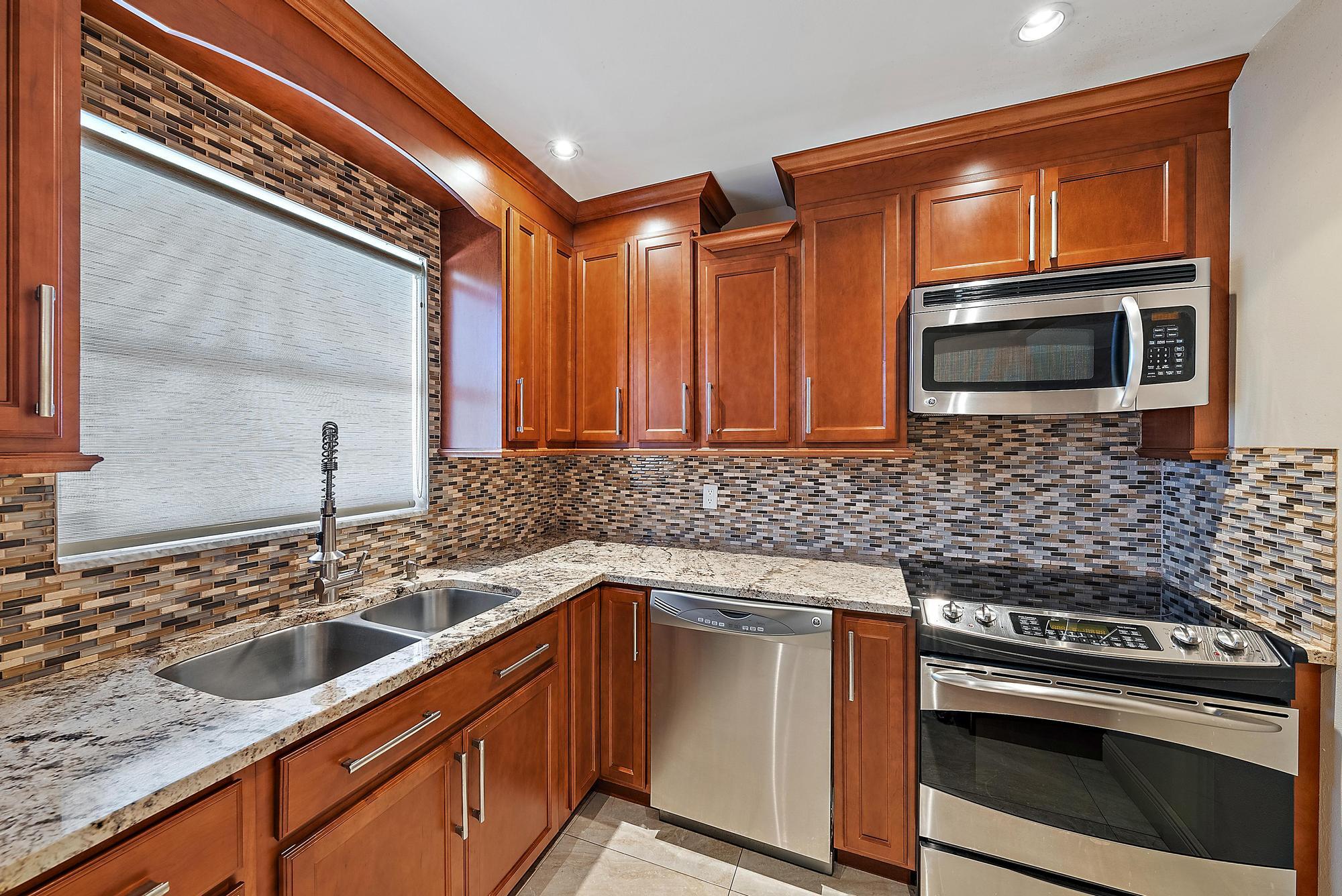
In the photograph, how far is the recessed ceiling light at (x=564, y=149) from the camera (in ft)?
7.02

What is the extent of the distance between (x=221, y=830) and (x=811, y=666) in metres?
1.52

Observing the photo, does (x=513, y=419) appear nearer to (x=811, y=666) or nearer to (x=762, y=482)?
(x=762, y=482)

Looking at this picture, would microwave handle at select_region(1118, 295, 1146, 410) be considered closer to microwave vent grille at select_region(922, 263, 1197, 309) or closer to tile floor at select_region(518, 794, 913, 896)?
microwave vent grille at select_region(922, 263, 1197, 309)

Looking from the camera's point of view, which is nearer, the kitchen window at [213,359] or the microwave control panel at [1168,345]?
the kitchen window at [213,359]

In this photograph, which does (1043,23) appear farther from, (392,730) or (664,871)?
(664,871)

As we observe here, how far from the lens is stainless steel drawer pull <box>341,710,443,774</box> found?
1.16 meters

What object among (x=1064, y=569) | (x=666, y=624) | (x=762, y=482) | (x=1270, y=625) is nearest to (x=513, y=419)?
(x=666, y=624)

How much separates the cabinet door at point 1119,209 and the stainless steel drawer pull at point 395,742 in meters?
2.36

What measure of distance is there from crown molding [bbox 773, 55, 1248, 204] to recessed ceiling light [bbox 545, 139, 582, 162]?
0.81 meters

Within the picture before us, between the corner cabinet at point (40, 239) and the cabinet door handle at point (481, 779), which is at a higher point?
the corner cabinet at point (40, 239)

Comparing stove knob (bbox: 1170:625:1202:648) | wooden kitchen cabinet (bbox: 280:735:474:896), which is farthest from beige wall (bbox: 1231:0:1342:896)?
wooden kitchen cabinet (bbox: 280:735:474:896)

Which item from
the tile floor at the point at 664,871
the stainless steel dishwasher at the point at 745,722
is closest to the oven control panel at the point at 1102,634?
the stainless steel dishwasher at the point at 745,722

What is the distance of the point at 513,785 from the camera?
1.69m

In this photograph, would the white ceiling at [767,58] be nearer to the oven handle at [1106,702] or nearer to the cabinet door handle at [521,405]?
the cabinet door handle at [521,405]
